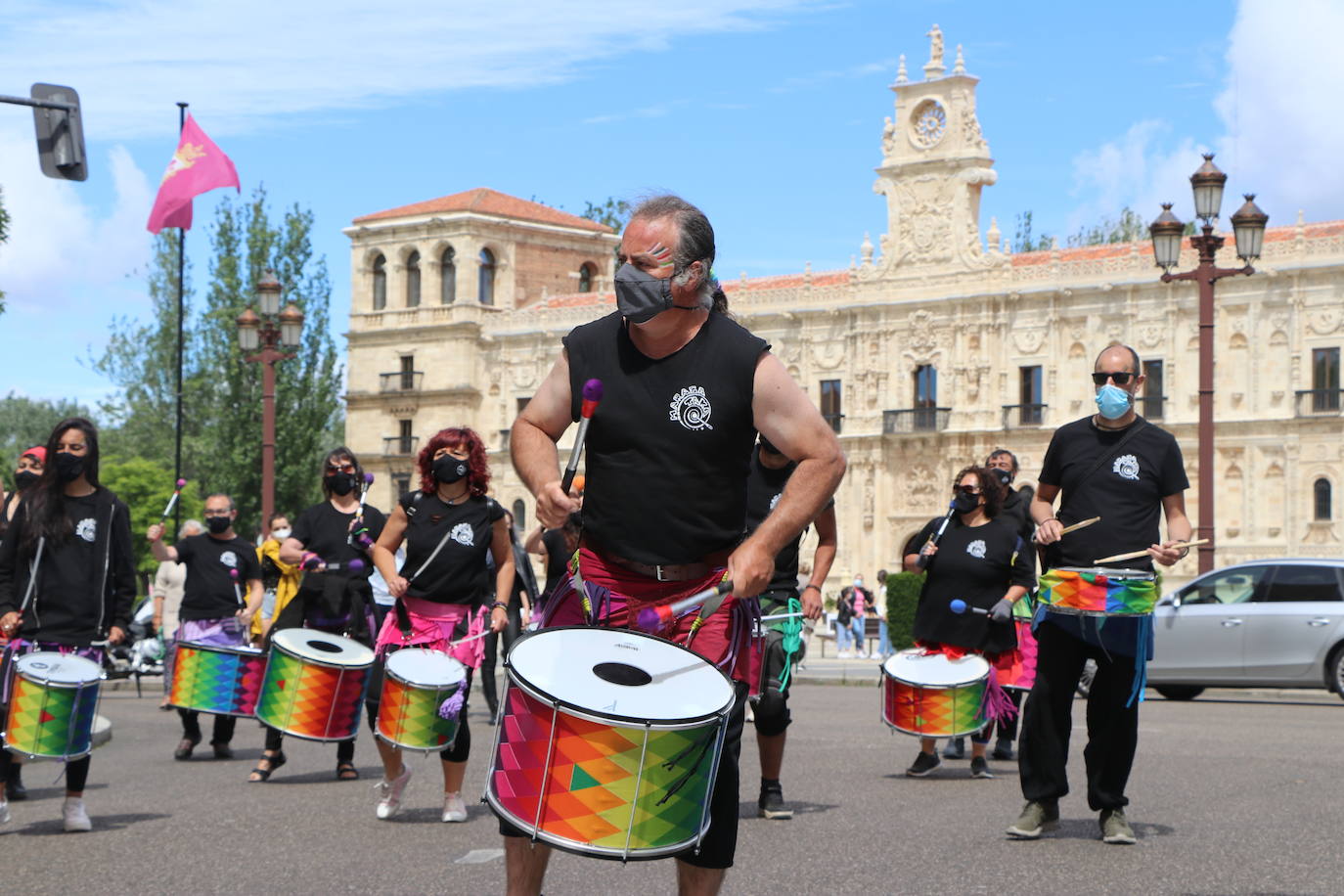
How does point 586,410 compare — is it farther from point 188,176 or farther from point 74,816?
point 188,176

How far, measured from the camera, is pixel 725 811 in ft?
17.2

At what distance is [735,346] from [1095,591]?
12.1 feet

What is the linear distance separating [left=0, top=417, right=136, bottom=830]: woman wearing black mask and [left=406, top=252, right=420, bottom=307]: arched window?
225ft

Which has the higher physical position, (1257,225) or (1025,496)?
(1257,225)

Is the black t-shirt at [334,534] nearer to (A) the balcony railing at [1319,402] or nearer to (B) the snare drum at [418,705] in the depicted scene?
(B) the snare drum at [418,705]

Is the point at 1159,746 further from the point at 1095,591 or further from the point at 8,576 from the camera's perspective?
the point at 8,576

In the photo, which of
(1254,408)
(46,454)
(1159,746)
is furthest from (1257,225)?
(1254,408)

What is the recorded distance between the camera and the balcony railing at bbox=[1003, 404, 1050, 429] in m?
62.3

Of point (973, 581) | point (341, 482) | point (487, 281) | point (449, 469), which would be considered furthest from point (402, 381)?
point (449, 469)

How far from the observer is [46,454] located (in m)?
9.45

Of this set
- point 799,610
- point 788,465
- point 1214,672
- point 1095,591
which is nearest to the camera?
point 1095,591

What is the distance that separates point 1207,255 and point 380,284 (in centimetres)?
5659

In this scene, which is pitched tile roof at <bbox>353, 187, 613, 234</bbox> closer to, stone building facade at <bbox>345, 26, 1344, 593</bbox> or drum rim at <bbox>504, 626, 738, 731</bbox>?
stone building facade at <bbox>345, 26, 1344, 593</bbox>

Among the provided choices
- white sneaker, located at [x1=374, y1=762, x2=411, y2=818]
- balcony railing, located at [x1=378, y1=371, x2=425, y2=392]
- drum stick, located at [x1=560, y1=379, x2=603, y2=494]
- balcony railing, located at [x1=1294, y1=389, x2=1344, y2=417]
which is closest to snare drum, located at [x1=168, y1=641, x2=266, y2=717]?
white sneaker, located at [x1=374, y1=762, x2=411, y2=818]
